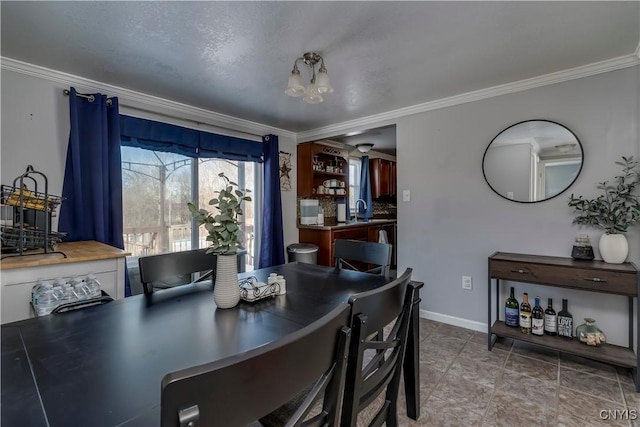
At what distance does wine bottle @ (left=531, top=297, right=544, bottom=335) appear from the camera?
2258 mm

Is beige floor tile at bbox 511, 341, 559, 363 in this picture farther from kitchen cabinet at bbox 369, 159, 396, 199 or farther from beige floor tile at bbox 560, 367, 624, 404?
kitchen cabinet at bbox 369, 159, 396, 199

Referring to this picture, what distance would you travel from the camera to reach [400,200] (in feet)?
10.8

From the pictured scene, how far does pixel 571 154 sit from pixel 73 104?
3.92 m

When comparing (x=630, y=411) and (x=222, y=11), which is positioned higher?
(x=222, y=11)

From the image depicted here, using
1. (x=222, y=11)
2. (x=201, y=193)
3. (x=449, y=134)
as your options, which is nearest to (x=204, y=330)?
(x=222, y=11)

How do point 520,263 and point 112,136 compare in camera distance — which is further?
point 112,136

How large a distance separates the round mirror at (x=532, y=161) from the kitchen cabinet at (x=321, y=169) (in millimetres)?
2310

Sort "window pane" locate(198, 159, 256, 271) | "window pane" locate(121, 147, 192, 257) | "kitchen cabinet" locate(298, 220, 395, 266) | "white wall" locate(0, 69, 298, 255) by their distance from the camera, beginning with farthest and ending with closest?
"kitchen cabinet" locate(298, 220, 395, 266)
"window pane" locate(198, 159, 256, 271)
"window pane" locate(121, 147, 192, 257)
"white wall" locate(0, 69, 298, 255)

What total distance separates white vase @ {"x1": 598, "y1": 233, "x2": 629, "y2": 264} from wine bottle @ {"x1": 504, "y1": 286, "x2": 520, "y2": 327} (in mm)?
680

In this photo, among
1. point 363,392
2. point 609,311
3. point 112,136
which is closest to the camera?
point 363,392

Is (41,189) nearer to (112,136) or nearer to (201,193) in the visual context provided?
(112,136)

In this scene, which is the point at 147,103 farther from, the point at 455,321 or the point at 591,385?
the point at 591,385

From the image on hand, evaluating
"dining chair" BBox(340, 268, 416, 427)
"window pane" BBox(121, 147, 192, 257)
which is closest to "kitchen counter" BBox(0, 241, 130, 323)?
"window pane" BBox(121, 147, 192, 257)

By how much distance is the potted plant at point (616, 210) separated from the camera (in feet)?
6.77
